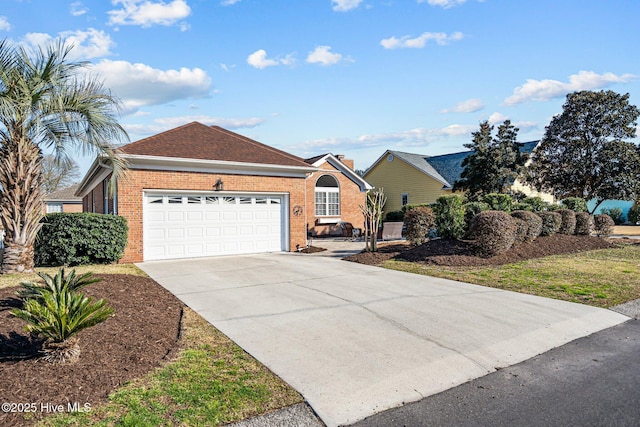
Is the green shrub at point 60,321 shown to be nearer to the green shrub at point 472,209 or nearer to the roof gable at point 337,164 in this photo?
the green shrub at point 472,209

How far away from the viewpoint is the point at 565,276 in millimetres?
9305

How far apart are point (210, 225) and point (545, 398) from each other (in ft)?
37.5

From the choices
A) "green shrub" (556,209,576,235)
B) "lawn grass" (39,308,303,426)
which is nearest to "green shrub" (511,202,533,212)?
"green shrub" (556,209,576,235)

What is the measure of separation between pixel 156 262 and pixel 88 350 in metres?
8.29

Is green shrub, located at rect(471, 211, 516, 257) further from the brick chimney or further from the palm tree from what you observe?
the brick chimney

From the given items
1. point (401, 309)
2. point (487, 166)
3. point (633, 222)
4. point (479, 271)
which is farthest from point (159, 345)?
point (633, 222)

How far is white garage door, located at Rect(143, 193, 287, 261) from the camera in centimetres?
1262

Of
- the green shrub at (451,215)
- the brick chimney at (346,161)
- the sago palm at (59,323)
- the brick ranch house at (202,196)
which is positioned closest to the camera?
the sago palm at (59,323)

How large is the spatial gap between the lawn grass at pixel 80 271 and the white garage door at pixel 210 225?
1.68 metres

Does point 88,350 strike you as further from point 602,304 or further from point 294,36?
point 294,36

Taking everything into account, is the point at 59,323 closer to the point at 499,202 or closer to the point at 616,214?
the point at 499,202

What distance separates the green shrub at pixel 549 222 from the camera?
1438cm

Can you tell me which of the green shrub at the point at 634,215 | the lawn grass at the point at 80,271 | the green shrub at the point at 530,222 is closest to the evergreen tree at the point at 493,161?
the green shrub at the point at 530,222

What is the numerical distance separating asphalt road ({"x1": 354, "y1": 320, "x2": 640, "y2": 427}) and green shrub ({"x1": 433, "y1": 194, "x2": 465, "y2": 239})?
26.9 feet
